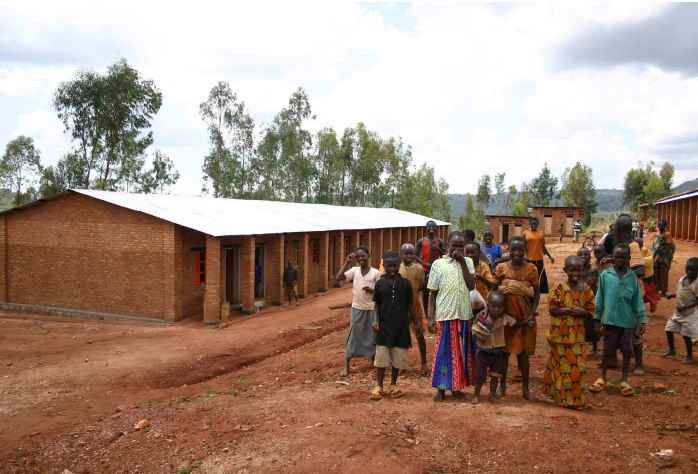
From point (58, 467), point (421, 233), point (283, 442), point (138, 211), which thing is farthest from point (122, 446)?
point (421, 233)

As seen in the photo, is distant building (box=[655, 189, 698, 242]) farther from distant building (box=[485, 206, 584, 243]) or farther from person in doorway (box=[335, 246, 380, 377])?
person in doorway (box=[335, 246, 380, 377])

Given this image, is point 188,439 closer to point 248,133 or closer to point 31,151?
point 248,133

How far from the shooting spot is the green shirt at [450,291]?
559 centimetres

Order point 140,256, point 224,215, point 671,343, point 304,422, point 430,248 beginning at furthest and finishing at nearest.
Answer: point 224,215 → point 140,256 → point 430,248 → point 671,343 → point 304,422

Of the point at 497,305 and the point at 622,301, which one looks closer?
the point at 497,305

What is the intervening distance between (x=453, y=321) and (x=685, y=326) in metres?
3.80

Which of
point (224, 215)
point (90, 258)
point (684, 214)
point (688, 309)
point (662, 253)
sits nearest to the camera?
point (688, 309)

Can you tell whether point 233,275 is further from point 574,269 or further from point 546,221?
point 546,221

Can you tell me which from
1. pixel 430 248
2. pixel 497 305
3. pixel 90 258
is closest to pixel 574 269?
pixel 497 305

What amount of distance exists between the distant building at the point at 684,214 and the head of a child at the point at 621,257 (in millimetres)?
20691

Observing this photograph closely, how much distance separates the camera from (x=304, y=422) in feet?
16.9

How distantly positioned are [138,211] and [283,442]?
10.9 meters

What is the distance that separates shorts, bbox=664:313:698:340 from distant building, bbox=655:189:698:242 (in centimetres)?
1887

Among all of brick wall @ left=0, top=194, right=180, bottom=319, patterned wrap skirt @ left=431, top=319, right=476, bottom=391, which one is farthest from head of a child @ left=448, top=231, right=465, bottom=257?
brick wall @ left=0, top=194, right=180, bottom=319
